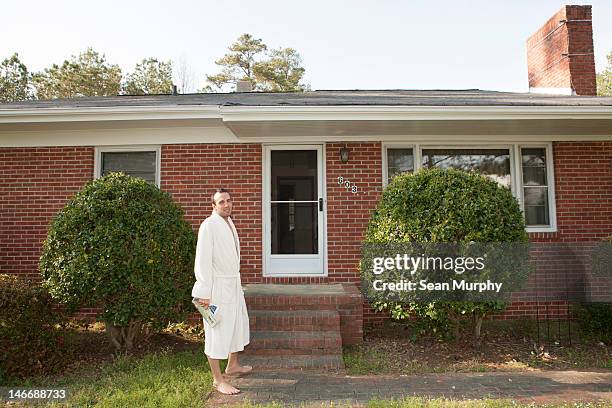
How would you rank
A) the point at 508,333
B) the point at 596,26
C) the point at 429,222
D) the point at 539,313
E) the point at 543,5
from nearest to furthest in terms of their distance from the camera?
the point at 429,222
the point at 508,333
the point at 539,313
the point at 596,26
the point at 543,5

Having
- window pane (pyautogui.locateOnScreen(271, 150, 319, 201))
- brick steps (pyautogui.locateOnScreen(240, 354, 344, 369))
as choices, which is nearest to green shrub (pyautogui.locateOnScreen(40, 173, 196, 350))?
brick steps (pyautogui.locateOnScreen(240, 354, 344, 369))

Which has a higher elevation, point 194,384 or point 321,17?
point 321,17

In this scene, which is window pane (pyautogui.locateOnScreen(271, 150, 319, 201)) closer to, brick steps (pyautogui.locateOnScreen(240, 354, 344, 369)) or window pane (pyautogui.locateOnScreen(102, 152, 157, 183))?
window pane (pyautogui.locateOnScreen(102, 152, 157, 183))

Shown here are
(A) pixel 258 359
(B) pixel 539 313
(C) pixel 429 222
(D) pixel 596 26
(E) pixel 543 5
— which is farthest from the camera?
(E) pixel 543 5

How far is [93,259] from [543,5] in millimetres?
10219

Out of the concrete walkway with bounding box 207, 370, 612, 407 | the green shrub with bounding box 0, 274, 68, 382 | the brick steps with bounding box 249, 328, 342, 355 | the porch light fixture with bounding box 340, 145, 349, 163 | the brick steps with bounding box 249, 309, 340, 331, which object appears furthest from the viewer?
the porch light fixture with bounding box 340, 145, 349, 163

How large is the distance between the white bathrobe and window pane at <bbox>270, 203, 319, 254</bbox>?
2.59 meters

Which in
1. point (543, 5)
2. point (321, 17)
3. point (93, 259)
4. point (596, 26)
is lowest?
point (93, 259)

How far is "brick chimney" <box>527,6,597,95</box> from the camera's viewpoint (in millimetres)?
8242

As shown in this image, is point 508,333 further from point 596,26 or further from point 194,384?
point 596,26

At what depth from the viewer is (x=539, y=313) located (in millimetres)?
6547

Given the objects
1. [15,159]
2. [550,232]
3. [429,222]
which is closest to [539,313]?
[550,232]

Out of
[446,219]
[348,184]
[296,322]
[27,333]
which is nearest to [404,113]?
[348,184]

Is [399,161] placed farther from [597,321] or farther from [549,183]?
[597,321]
